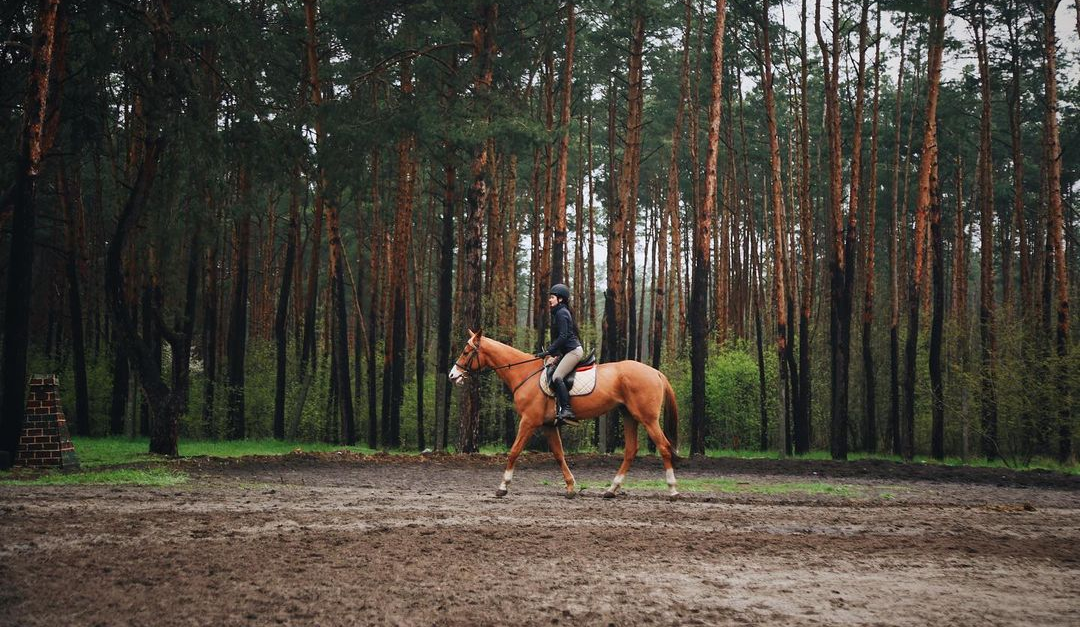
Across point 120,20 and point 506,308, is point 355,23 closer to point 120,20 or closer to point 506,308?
point 120,20

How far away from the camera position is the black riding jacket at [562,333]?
13680mm

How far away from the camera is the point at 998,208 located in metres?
41.4

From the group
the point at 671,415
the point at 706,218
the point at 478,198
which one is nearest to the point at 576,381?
the point at 671,415

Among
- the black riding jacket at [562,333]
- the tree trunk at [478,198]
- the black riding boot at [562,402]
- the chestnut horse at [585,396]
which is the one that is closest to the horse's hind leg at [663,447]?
the chestnut horse at [585,396]

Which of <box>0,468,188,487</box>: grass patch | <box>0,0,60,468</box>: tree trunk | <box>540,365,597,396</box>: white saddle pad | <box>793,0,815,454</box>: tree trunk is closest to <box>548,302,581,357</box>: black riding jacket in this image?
<box>540,365,597,396</box>: white saddle pad

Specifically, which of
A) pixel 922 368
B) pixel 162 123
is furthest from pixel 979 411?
pixel 162 123

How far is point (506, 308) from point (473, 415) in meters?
5.33

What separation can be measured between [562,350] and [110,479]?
7106 millimetres

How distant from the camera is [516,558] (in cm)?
807

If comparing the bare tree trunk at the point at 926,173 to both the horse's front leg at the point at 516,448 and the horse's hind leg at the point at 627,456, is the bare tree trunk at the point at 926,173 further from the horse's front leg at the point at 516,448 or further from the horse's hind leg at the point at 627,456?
the horse's front leg at the point at 516,448

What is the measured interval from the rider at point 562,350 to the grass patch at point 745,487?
2.59 metres

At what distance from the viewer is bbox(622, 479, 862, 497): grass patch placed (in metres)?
15.7

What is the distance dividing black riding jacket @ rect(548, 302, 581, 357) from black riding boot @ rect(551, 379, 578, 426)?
1.50 feet

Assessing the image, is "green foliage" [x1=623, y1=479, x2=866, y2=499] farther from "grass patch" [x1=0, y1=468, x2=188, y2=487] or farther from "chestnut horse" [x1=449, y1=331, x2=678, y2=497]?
"grass patch" [x1=0, y1=468, x2=188, y2=487]
